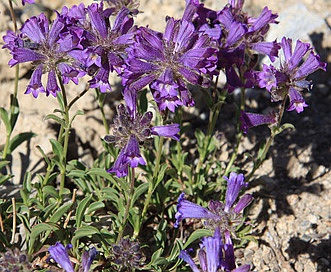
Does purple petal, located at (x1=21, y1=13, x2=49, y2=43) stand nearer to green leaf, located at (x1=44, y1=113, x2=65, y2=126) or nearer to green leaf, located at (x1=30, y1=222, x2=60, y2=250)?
green leaf, located at (x1=44, y1=113, x2=65, y2=126)

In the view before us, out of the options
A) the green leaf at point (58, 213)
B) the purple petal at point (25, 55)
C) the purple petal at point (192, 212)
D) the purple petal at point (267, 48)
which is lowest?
the purple petal at point (192, 212)

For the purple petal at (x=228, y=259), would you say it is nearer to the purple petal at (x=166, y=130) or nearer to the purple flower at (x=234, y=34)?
the purple petal at (x=166, y=130)

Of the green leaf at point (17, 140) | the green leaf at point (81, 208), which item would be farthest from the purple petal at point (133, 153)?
the green leaf at point (17, 140)

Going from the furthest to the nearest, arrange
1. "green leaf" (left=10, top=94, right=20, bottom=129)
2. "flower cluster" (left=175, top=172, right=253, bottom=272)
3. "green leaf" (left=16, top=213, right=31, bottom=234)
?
"green leaf" (left=10, top=94, right=20, bottom=129) < "green leaf" (left=16, top=213, right=31, bottom=234) < "flower cluster" (left=175, top=172, right=253, bottom=272)

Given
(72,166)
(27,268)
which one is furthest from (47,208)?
(27,268)

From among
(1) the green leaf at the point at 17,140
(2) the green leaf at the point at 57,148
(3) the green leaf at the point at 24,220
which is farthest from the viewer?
(1) the green leaf at the point at 17,140

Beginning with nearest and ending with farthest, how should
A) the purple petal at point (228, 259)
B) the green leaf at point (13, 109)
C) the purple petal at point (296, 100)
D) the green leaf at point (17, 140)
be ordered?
the purple petal at point (228, 259)
the purple petal at point (296, 100)
the green leaf at point (13, 109)
the green leaf at point (17, 140)

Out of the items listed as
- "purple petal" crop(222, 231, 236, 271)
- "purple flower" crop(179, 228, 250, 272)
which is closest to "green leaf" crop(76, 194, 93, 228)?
"purple flower" crop(179, 228, 250, 272)

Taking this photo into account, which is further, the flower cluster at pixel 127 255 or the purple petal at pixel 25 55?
the flower cluster at pixel 127 255
